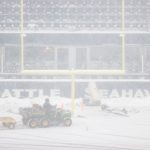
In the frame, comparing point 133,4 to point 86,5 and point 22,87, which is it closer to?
point 86,5

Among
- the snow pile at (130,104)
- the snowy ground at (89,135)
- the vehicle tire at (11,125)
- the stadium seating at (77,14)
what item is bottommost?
the snowy ground at (89,135)

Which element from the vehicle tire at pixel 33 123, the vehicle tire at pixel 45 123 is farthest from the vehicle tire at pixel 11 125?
the vehicle tire at pixel 45 123

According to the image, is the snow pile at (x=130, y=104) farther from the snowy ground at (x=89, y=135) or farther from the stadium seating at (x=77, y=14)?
the stadium seating at (x=77, y=14)

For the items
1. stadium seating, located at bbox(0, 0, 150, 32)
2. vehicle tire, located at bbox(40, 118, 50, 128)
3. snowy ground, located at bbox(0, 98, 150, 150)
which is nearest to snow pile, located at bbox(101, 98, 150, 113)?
snowy ground, located at bbox(0, 98, 150, 150)

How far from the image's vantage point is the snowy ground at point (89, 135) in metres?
9.51

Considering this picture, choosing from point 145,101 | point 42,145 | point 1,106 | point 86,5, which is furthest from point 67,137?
point 86,5

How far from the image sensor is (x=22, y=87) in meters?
17.5

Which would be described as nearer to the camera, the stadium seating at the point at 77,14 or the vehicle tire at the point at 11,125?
the vehicle tire at the point at 11,125

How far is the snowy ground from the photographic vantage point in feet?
31.2

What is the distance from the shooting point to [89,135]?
423 inches

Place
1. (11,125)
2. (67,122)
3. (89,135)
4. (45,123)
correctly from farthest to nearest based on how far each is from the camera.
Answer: (67,122), (45,123), (11,125), (89,135)

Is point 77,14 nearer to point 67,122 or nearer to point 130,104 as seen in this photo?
point 130,104

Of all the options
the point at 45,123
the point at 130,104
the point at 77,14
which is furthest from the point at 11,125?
the point at 77,14

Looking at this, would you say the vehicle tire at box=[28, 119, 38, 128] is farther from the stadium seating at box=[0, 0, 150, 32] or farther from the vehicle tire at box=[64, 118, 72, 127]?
the stadium seating at box=[0, 0, 150, 32]
